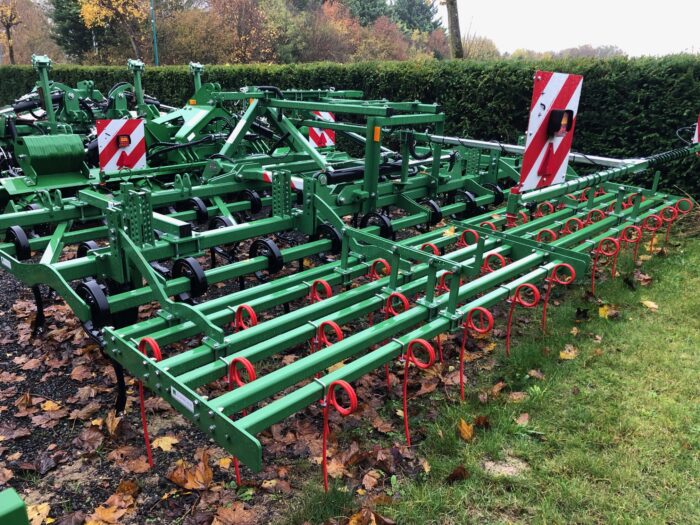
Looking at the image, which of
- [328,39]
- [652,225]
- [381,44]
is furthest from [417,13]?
[652,225]

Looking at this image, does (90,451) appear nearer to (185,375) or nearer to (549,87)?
(185,375)

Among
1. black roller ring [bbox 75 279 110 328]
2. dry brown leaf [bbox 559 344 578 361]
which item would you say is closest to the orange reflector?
black roller ring [bbox 75 279 110 328]

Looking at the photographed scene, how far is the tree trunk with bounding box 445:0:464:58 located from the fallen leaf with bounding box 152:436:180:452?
488 inches

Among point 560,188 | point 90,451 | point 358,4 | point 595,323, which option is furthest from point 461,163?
point 358,4

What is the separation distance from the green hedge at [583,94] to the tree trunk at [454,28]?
260 centimetres

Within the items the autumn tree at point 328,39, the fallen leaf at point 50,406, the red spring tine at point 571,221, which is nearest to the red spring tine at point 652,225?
the red spring tine at point 571,221

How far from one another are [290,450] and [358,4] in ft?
155

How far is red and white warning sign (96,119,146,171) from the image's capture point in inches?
233

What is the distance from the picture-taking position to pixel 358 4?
44594 mm

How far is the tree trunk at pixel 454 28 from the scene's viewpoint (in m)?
13.4

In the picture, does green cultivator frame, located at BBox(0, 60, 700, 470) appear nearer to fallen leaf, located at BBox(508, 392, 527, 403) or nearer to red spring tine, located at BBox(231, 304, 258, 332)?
red spring tine, located at BBox(231, 304, 258, 332)

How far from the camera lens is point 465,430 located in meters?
3.13

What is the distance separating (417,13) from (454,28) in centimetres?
4547

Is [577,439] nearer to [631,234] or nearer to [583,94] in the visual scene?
[631,234]
